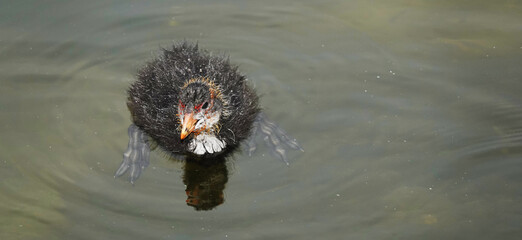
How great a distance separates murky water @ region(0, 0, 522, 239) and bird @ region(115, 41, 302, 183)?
14 cm

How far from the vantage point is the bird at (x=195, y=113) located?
6.06 metres

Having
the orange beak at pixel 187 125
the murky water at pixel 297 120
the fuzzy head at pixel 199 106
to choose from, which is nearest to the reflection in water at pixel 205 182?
the murky water at pixel 297 120

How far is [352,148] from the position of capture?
6281 millimetres

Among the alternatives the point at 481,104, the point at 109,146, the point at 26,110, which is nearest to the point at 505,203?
the point at 481,104

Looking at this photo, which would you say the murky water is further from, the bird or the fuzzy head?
the fuzzy head

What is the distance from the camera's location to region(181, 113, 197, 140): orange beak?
5.81m

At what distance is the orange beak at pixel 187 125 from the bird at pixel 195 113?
3 centimetres

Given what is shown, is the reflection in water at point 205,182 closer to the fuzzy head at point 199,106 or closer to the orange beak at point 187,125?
the fuzzy head at point 199,106

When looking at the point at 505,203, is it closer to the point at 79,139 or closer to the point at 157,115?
the point at 157,115

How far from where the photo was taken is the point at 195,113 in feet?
19.3

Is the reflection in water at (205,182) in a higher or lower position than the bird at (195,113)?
lower

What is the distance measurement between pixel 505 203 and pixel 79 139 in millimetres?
3574

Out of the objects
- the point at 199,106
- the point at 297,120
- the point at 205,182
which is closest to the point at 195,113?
the point at 199,106

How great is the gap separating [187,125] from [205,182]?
58 centimetres
